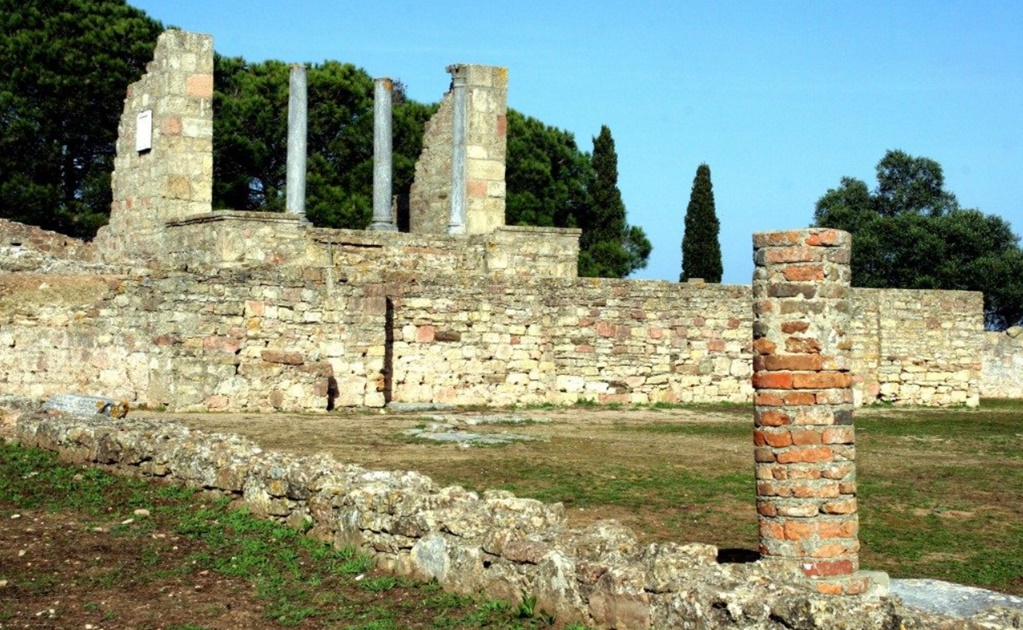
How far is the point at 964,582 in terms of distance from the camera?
934 cm

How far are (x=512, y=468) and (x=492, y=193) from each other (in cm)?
1315

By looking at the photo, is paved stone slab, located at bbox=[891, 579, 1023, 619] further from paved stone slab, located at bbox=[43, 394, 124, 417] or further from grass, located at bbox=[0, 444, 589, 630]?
paved stone slab, located at bbox=[43, 394, 124, 417]

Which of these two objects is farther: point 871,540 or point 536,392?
point 536,392

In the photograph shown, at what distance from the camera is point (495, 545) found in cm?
798

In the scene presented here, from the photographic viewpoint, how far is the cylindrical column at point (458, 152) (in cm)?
2580

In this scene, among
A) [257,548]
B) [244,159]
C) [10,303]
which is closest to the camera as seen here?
[257,548]

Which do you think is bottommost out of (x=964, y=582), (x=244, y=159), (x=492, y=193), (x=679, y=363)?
(x=964, y=582)

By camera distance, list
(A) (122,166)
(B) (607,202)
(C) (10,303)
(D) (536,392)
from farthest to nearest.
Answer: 1. (B) (607,202)
2. (A) (122,166)
3. (D) (536,392)
4. (C) (10,303)

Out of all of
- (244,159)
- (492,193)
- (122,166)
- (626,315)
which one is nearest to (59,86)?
(244,159)

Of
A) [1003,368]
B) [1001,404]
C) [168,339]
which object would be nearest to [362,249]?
[168,339]

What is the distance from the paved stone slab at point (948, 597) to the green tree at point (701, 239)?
3848cm

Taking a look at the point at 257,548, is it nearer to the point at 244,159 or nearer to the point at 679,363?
the point at 679,363

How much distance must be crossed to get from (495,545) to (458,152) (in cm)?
1849

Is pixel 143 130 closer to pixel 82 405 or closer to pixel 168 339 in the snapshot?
pixel 168 339
